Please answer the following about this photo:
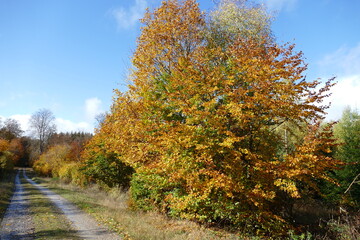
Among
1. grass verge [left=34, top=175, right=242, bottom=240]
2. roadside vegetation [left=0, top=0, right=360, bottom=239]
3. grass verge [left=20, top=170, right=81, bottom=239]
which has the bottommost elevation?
grass verge [left=34, top=175, right=242, bottom=240]

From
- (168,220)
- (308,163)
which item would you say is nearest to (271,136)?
(308,163)

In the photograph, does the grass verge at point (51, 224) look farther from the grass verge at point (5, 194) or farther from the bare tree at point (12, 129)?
the bare tree at point (12, 129)

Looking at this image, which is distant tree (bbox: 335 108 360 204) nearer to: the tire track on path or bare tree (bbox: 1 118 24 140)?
the tire track on path

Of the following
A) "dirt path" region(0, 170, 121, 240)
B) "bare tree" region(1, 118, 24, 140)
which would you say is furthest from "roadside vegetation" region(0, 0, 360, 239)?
"bare tree" region(1, 118, 24, 140)

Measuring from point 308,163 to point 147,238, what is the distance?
23.6 ft

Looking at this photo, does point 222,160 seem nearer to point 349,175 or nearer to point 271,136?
point 271,136

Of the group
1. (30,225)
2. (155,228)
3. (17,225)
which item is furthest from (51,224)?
(155,228)

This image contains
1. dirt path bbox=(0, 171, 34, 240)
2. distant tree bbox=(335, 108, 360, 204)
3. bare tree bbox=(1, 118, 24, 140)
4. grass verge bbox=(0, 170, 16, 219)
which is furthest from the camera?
bare tree bbox=(1, 118, 24, 140)

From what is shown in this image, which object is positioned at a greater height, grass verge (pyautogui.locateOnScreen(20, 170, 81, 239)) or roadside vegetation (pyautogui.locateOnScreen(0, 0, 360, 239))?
roadside vegetation (pyautogui.locateOnScreen(0, 0, 360, 239))

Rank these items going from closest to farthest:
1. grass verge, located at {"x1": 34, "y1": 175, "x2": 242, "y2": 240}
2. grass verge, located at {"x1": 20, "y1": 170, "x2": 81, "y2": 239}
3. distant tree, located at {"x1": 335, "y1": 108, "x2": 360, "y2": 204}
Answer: grass verge, located at {"x1": 20, "y1": 170, "x2": 81, "y2": 239} < grass verge, located at {"x1": 34, "y1": 175, "x2": 242, "y2": 240} < distant tree, located at {"x1": 335, "y1": 108, "x2": 360, "y2": 204}

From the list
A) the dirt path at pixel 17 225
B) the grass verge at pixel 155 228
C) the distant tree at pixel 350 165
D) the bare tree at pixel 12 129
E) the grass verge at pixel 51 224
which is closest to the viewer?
the grass verge at pixel 51 224

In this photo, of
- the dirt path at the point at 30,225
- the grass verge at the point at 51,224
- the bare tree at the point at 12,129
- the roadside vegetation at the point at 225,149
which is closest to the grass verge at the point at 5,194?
the dirt path at the point at 30,225

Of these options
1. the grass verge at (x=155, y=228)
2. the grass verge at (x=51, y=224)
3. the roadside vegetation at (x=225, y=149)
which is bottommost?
the grass verge at (x=155, y=228)

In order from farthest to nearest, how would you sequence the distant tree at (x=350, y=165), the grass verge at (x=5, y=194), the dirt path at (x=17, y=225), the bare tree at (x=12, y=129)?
the bare tree at (x=12, y=129)
the distant tree at (x=350, y=165)
the grass verge at (x=5, y=194)
the dirt path at (x=17, y=225)
